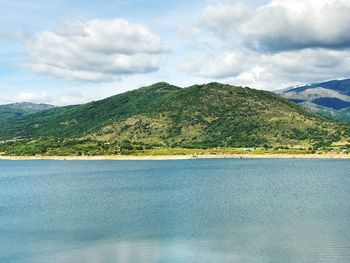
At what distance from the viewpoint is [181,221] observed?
2712 inches

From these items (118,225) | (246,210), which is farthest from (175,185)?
(118,225)

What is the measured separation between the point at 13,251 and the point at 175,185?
67.9 meters

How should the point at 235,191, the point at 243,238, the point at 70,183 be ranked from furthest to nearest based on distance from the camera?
the point at 70,183
the point at 235,191
the point at 243,238

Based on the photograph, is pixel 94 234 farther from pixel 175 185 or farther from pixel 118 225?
pixel 175 185

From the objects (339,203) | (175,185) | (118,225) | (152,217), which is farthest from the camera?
(175,185)

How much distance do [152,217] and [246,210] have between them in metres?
14.8

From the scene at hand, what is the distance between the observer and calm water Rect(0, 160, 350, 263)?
50.4 metres

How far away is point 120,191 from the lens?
112 meters

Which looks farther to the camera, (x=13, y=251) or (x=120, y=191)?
(x=120, y=191)

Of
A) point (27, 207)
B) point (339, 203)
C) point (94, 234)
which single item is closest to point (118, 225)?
point (94, 234)

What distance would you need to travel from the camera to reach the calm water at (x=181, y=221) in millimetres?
50406

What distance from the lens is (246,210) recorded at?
253ft

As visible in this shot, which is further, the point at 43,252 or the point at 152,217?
the point at 152,217

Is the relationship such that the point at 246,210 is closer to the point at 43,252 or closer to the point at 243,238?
the point at 243,238
